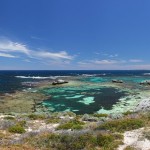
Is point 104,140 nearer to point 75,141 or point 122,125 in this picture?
point 75,141

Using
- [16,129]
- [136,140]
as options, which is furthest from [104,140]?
[16,129]

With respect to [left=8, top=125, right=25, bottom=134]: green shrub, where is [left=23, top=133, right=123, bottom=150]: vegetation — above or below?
above

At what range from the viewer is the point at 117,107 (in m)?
42.4

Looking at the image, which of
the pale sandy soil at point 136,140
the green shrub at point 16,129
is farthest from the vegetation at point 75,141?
the green shrub at point 16,129

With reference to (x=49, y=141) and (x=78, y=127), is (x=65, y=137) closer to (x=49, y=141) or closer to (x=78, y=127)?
(x=49, y=141)

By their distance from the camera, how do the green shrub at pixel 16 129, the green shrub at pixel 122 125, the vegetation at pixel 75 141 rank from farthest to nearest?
1. the green shrub at pixel 16 129
2. the green shrub at pixel 122 125
3. the vegetation at pixel 75 141

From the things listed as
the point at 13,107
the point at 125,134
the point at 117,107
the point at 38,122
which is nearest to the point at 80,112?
the point at 117,107

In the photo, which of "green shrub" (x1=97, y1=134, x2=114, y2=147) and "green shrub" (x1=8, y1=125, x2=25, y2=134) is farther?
"green shrub" (x1=8, y1=125, x2=25, y2=134)

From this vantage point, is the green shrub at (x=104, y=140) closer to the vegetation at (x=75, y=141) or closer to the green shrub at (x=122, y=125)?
the vegetation at (x=75, y=141)

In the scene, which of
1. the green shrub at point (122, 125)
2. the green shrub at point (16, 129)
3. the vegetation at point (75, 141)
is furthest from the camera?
the green shrub at point (16, 129)

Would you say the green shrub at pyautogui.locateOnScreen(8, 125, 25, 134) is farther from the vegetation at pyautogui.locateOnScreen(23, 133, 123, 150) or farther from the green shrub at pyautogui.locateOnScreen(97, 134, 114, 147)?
the green shrub at pyautogui.locateOnScreen(97, 134, 114, 147)

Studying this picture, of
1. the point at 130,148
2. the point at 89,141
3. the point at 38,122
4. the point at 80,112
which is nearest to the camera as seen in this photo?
Answer: the point at 130,148

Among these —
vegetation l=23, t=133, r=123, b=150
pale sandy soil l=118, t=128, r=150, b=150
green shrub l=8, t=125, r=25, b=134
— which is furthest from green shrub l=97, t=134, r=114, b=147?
green shrub l=8, t=125, r=25, b=134

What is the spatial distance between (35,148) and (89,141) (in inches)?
117
